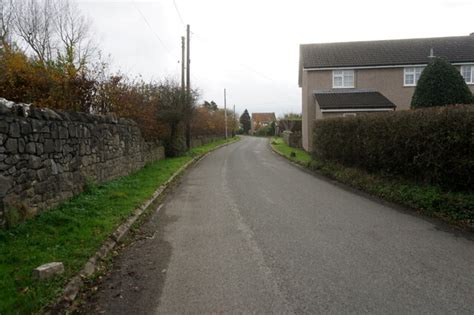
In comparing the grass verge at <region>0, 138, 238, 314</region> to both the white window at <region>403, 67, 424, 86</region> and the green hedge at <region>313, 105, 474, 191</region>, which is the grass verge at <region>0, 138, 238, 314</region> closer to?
the green hedge at <region>313, 105, 474, 191</region>

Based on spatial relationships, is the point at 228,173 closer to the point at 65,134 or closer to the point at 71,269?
the point at 65,134

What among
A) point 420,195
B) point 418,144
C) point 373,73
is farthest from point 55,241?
point 373,73

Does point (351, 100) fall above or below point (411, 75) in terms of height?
below

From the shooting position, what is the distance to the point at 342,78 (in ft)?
96.0

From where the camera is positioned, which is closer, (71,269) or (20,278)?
(20,278)

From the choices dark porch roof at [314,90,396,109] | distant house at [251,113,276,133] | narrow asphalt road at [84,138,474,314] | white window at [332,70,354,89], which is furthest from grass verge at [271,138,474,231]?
distant house at [251,113,276,133]

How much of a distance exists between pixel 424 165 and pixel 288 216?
3.95 metres

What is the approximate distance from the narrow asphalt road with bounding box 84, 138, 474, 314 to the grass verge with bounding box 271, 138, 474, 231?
498 millimetres

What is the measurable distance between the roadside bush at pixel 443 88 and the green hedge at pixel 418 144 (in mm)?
6678

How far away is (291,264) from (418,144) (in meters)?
6.13

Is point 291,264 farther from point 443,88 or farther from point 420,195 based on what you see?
point 443,88

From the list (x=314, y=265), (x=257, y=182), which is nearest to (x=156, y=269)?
(x=314, y=265)

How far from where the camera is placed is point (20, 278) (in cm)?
434

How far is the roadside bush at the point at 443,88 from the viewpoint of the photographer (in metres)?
18.7
